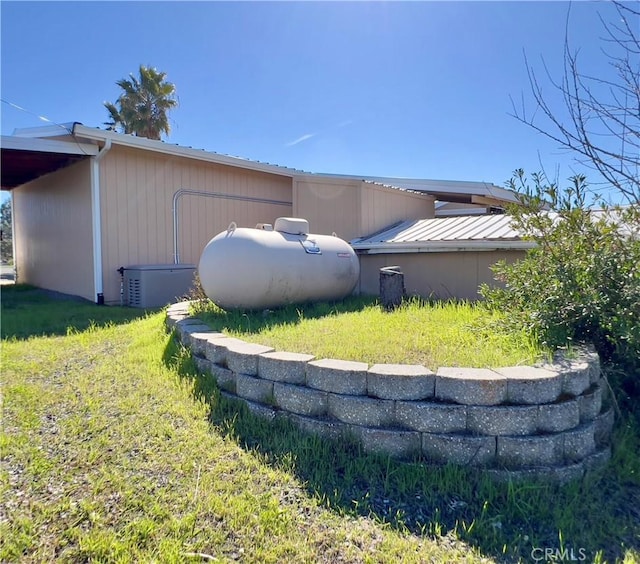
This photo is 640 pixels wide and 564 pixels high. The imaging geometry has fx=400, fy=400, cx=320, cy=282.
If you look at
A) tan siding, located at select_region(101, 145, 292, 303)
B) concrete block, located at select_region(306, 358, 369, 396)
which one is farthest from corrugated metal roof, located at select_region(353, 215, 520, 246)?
tan siding, located at select_region(101, 145, 292, 303)

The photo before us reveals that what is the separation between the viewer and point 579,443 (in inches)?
88.2

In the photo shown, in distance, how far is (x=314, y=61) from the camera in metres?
7.42

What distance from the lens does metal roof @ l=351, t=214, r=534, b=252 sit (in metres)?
5.11

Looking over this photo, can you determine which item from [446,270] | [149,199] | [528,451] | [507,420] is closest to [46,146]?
[149,199]

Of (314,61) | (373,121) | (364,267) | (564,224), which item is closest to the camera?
(564,224)

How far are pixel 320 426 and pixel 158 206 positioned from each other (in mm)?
6843

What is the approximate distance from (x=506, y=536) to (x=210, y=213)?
320 inches

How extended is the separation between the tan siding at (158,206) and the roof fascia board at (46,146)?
1.43 feet

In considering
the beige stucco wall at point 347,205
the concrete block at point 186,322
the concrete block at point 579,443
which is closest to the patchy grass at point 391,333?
the concrete block at point 186,322

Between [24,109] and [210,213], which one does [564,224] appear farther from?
[24,109]

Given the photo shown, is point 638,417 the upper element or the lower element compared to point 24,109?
lower

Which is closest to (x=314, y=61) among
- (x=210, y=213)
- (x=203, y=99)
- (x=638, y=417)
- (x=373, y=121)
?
(x=373, y=121)

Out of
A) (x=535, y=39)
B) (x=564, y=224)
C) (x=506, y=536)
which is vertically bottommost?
(x=506, y=536)

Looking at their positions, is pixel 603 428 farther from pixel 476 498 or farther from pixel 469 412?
pixel 476 498
